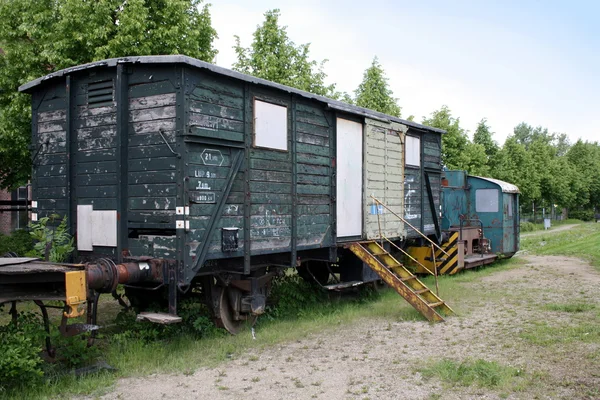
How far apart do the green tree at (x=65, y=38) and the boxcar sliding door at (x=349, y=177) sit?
5.64m

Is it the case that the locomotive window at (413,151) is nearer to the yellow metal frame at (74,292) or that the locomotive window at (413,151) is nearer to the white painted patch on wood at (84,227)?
the white painted patch on wood at (84,227)

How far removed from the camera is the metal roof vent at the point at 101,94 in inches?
292

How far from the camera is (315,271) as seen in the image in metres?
11.9

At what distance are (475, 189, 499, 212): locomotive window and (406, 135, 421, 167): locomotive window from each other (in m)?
5.69

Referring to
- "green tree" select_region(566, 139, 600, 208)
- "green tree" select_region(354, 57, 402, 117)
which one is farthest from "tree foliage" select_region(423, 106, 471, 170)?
"green tree" select_region(566, 139, 600, 208)

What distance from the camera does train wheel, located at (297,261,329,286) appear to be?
37.3 feet

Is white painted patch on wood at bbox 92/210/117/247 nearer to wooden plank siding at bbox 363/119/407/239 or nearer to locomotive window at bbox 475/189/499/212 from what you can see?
wooden plank siding at bbox 363/119/407/239

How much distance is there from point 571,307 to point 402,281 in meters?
3.09

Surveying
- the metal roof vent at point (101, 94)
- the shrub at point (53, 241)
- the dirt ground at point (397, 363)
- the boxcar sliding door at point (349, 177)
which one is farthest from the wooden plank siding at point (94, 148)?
the boxcar sliding door at point (349, 177)

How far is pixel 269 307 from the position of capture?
32.0ft

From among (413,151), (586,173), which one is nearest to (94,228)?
(413,151)

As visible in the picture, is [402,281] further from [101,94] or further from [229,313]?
[101,94]

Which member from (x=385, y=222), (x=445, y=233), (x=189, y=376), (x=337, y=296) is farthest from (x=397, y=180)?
(x=189, y=376)

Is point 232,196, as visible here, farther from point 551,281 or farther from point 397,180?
point 551,281
